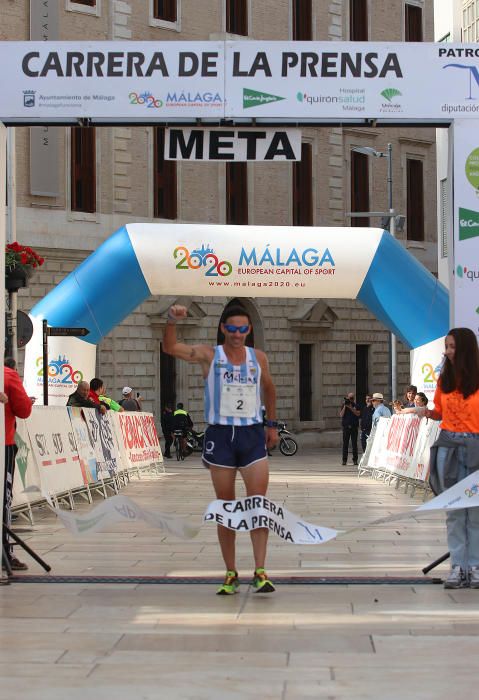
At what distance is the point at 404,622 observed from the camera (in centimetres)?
810

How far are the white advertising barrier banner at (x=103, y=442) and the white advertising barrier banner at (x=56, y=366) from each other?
7.83 feet

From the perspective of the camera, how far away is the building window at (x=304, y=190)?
4412 centimetres

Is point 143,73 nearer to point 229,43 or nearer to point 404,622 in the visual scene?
point 229,43

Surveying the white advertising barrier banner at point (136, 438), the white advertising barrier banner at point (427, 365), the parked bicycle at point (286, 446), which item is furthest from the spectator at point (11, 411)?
the parked bicycle at point (286, 446)

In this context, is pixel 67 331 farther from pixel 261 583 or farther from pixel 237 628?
pixel 237 628

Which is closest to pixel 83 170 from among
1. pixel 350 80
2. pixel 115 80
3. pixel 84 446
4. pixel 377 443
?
pixel 377 443

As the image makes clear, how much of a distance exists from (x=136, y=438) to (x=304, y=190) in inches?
815

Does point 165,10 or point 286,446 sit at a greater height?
point 165,10

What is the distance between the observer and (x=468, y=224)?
10.2 metres

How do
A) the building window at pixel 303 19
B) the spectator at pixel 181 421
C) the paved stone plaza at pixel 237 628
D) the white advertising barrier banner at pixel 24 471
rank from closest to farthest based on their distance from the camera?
the paved stone plaza at pixel 237 628
the white advertising barrier banner at pixel 24 471
the spectator at pixel 181 421
the building window at pixel 303 19

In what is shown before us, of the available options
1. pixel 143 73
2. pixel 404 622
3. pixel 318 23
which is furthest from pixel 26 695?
pixel 318 23

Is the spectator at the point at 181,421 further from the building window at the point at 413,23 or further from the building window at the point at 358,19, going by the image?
the building window at the point at 413,23

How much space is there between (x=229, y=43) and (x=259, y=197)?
32.9 m

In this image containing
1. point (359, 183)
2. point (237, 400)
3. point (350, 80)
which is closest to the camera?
point (237, 400)
